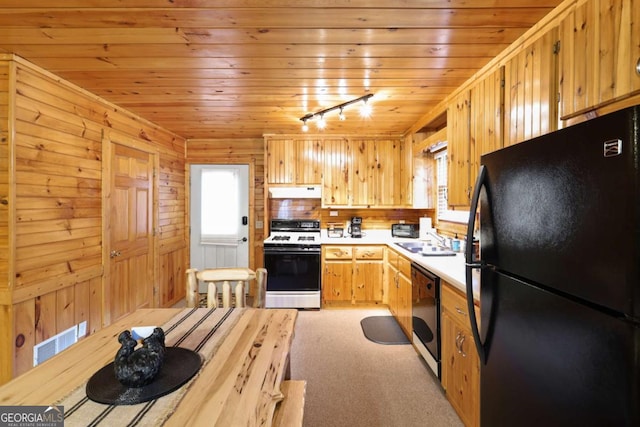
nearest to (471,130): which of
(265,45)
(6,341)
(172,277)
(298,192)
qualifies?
(265,45)

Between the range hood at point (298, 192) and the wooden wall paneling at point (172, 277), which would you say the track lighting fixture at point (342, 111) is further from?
the wooden wall paneling at point (172, 277)

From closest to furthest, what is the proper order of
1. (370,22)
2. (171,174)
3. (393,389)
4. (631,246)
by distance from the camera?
(631,246) < (370,22) < (393,389) < (171,174)

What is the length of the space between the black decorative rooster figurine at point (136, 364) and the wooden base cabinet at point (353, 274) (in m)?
2.93

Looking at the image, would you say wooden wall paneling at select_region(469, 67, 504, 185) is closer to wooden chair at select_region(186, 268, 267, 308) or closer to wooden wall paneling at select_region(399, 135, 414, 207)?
wooden wall paneling at select_region(399, 135, 414, 207)

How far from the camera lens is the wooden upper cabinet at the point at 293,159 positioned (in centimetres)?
409

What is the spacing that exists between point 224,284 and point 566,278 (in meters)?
1.66

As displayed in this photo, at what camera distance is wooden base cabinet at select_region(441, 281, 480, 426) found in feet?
5.41

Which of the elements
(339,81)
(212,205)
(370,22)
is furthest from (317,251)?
(370,22)

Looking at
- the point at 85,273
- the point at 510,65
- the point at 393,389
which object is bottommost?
the point at 393,389

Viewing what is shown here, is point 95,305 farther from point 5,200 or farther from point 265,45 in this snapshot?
point 265,45

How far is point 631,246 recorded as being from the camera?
26.0 inches

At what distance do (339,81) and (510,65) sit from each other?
1178mm

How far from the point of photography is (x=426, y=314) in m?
2.34

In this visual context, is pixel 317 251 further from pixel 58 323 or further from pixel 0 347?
pixel 0 347
